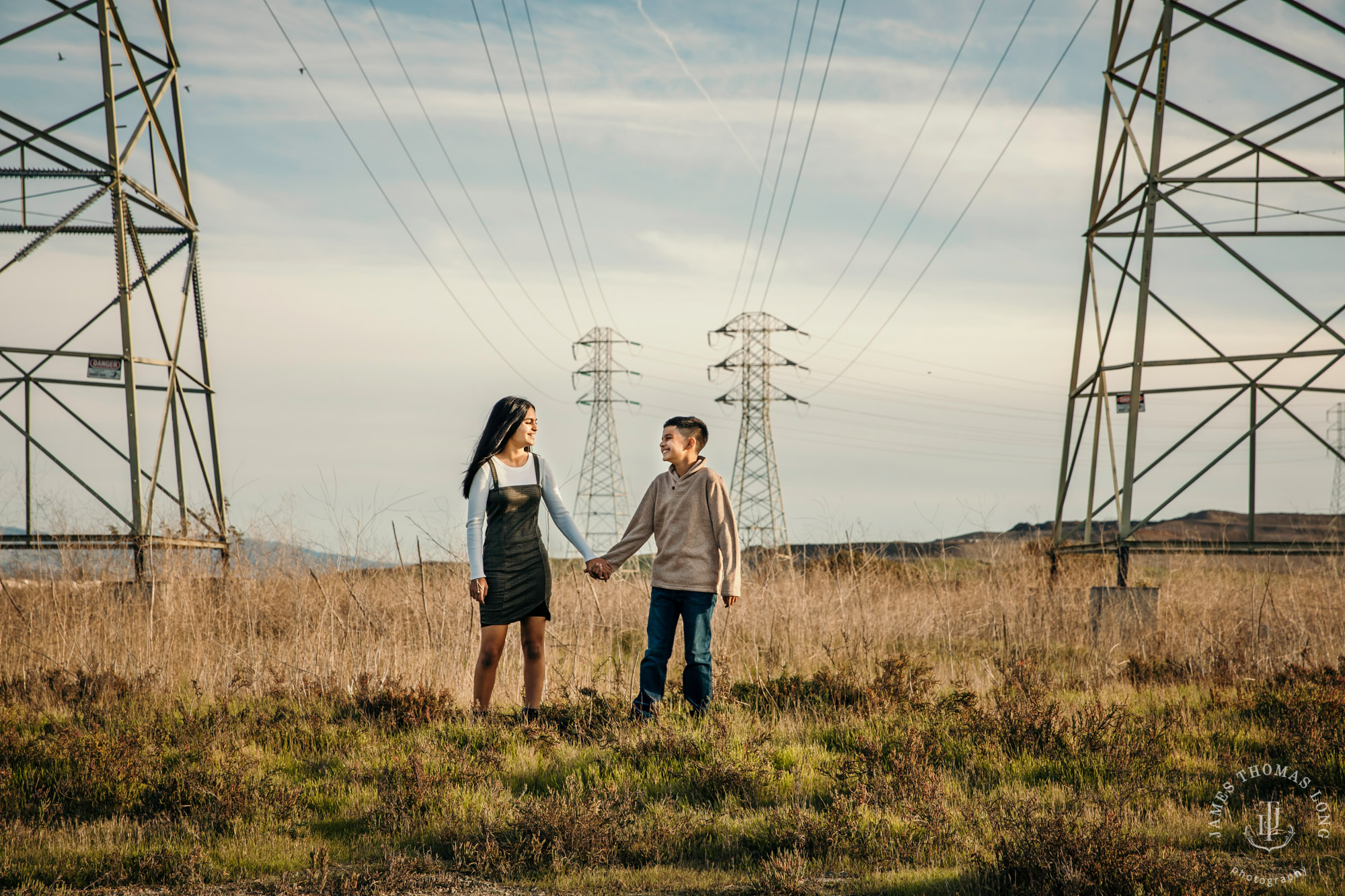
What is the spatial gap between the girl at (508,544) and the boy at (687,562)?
50cm

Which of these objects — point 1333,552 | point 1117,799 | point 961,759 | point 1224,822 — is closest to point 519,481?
point 961,759

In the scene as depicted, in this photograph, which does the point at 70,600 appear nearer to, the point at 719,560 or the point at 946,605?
the point at 719,560

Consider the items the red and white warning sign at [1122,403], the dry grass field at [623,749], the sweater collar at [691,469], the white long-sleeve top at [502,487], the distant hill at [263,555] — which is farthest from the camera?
the red and white warning sign at [1122,403]

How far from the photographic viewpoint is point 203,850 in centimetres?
471

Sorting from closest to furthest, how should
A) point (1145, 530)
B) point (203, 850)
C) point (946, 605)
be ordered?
point (203, 850), point (946, 605), point (1145, 530)

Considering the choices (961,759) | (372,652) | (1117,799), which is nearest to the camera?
(1117,799)

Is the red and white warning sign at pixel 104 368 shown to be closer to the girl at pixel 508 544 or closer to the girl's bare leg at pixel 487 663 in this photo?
the girl at pixel 508 544

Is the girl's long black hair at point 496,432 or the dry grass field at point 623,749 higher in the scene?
the girl's long black hair at point 496,432

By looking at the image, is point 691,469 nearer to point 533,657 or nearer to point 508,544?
point 508,544

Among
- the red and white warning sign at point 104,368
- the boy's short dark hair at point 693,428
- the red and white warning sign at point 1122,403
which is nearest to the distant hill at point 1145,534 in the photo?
the red and white warning sign at point 1122,403

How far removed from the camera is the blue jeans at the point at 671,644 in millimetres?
6738

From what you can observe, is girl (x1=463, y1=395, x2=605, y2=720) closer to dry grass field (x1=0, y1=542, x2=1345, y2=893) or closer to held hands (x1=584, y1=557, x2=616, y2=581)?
held hands (x1=584, y1=557, x2=616, y2=581)

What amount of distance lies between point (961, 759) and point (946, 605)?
5484 millimetres

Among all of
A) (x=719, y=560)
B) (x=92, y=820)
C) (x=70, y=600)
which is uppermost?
(x=719, y=560)
